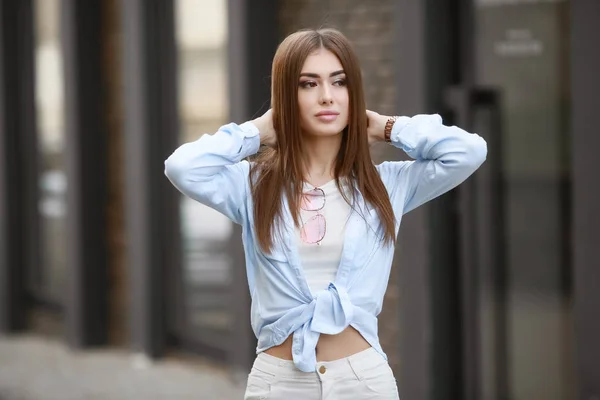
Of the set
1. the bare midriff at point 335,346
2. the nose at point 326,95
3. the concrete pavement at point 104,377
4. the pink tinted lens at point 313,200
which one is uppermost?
the nose at point 326,95

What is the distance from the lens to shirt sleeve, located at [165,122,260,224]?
2908mm

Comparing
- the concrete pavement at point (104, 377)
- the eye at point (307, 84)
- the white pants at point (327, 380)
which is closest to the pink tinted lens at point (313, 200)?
the eye at point (307, 84)

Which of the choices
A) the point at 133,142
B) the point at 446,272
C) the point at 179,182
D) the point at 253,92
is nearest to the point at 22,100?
the point at 133,142

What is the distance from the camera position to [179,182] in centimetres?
292

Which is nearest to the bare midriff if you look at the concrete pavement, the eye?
the eye

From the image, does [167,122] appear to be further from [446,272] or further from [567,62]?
[567,62]

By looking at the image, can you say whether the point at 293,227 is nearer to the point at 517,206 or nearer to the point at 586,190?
the point at 586,190

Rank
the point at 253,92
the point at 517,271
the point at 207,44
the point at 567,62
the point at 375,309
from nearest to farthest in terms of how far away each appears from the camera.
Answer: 1. the point at 375,309
2. the point at 567,62
3. the point at 517,271
4. the point at 253,92
5. the point at 207,44

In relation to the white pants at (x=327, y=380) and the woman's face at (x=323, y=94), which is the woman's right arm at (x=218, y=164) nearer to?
the woman's face at (x=323, y=94)

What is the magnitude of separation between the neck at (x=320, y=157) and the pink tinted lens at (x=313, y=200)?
0.03m

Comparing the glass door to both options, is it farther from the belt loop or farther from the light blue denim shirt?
the belt loop

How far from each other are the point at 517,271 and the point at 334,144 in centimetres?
302

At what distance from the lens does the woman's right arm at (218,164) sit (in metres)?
2.91

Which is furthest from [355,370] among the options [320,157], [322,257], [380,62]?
[380,62]
